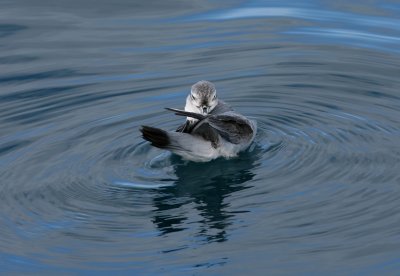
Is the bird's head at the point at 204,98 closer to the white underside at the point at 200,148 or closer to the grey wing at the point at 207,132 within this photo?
the white underside at the point at 200,148

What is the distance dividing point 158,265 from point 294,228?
4.40ft

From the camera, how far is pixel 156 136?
9977mm

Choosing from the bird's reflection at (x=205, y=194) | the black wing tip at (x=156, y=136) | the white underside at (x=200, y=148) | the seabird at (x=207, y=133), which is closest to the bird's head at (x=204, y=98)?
the seabird at (x=207, y=133)

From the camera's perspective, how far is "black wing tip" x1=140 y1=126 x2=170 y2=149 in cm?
984

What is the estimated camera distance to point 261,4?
16.7 m

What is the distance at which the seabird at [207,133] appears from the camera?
33.6 ft

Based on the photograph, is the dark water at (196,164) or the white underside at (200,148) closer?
the dark water at (196,164)

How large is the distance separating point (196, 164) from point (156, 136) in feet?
3.68

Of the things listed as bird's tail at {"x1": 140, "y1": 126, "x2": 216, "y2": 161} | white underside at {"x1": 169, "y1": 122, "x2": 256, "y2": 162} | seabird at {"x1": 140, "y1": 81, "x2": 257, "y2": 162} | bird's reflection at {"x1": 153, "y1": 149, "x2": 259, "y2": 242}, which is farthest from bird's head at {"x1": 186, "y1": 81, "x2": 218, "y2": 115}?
bird's tail at {"x1": 140, "y1": 126, "x2": 216, "y2": 161}

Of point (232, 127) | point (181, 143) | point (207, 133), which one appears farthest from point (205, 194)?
point (232, 127)

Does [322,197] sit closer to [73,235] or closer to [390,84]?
[73,235]

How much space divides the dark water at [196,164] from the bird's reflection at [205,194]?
21 millimetres

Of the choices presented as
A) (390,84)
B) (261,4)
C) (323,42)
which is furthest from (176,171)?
(261,4)

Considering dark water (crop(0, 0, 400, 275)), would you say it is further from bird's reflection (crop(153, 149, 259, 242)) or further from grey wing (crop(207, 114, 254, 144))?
grey wing (crop(207, 114, 254, 144))
